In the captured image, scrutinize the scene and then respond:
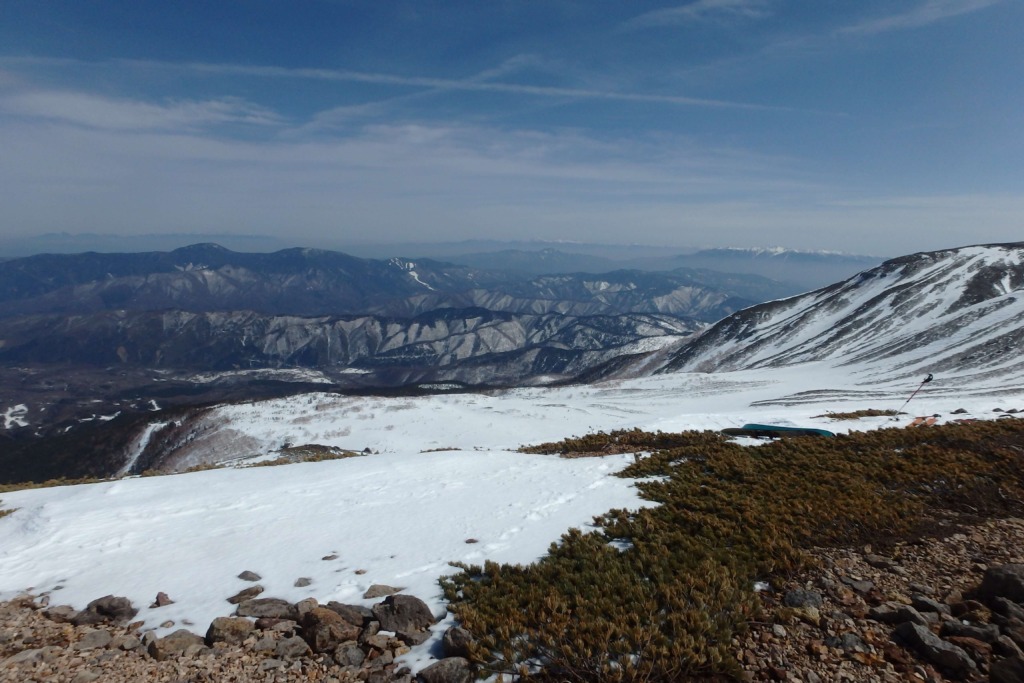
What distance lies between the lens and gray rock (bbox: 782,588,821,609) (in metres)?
9.30

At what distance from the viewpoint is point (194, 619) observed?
9695mm

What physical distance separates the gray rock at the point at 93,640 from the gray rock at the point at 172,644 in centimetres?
101

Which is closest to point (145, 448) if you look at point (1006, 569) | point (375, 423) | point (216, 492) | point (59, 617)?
point (375, 423)

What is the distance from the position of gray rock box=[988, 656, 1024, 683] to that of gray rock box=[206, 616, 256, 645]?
12.3 m

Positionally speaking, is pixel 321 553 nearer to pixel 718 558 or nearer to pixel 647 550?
pixel 647 550

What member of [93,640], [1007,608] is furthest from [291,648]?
[1007,608]

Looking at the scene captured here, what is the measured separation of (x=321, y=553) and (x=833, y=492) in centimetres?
1537

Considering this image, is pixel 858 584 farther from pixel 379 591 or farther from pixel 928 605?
pixel 379 591

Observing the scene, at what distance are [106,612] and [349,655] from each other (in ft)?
19.3

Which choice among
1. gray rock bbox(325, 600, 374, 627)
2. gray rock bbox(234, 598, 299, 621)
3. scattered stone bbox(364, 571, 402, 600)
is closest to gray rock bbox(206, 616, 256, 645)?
gray rock bbox(234, 598, 299, 621)

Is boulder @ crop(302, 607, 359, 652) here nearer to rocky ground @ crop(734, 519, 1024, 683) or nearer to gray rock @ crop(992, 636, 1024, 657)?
rocky ground @ crop(734, 519, 1024, 683)

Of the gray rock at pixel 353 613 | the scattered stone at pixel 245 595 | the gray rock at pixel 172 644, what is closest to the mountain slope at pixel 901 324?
the gray rock at pixel 353 613

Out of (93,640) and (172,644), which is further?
(93,640)

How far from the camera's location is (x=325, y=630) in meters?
8.80
